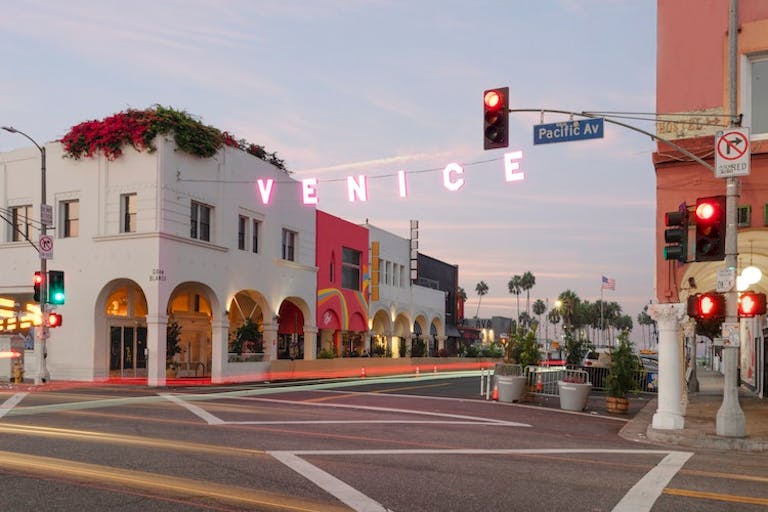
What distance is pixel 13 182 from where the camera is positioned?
35188 millimetres

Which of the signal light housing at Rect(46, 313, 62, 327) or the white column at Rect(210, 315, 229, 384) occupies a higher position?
the signal light housing at Rect(46, 313, 62, 327)

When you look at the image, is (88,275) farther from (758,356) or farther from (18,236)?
(758,356)

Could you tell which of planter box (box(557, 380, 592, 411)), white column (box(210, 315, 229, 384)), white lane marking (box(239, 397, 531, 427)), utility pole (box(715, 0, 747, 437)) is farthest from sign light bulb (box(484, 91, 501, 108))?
white column (box(210, 315, 229, 384))

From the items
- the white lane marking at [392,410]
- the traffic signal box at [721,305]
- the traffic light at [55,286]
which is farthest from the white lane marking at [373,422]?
the traffic light at [55,286]

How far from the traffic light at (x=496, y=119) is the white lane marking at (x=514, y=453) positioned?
6525 millimetres

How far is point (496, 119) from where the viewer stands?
52.3 feet

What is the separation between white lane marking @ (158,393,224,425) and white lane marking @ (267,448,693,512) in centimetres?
474

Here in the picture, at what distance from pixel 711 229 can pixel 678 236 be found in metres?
0.62

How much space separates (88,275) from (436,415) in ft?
65.1

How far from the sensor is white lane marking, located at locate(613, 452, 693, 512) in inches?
329

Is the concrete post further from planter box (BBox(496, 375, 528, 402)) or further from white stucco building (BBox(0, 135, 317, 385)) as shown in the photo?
white stucco building (BBox(0, 135, 317, 385))

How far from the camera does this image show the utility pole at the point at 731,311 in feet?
48.9

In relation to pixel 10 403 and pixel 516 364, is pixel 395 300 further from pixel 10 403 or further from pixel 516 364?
pixel 10 403

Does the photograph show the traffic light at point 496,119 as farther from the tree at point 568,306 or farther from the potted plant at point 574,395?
the tree at point 568,306
